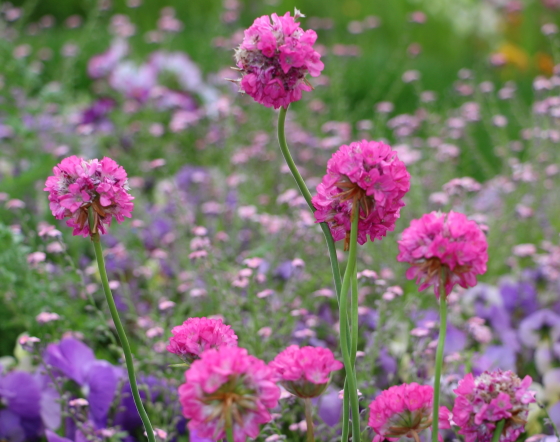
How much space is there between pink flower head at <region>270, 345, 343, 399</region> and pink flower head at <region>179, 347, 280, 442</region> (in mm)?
73

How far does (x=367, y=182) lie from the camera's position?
595 mm

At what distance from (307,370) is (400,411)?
0.12 metres

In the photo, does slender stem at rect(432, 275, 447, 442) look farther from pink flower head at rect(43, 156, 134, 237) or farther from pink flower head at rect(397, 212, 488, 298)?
pink flower head at rect(43, 156, 134, 237)

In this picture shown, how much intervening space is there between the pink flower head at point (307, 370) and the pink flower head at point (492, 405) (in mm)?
135

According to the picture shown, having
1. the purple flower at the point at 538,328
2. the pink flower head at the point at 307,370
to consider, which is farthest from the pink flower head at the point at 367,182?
the purple flower at the point at 538,328

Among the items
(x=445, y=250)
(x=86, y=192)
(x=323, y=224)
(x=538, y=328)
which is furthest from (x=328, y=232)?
(x=538, y=328)

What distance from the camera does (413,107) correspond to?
3371mm

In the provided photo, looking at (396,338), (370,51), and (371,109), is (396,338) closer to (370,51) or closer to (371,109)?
(371,109)

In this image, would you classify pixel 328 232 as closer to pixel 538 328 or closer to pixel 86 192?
pixel 86 192

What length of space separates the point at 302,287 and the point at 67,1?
14.7 ft

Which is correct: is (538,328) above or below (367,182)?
above

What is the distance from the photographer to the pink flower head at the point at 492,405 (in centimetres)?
60

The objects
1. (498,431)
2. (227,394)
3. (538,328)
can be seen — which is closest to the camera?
(227,394)

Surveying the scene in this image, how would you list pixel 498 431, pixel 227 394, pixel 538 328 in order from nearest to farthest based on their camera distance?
1. pixel 227 394
2. pixel 498 431
3. pixel 538 328
